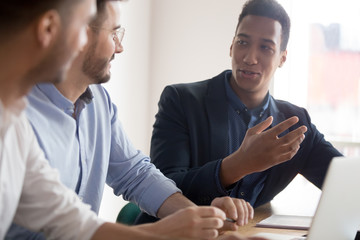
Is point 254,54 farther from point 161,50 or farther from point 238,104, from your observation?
point 161,50

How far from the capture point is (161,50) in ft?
13.6

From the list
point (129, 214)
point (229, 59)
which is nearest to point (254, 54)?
point (129, 214)

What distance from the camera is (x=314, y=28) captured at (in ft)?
13.0

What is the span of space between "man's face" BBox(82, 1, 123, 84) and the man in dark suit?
0.54 meters

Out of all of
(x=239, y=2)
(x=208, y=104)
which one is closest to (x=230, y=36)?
(x=239, y=2)

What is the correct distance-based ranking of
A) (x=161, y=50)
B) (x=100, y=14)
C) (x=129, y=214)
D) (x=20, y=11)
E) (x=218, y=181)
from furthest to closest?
(x=161, y=50), (x=129, y=214), (x=218, y=181), (x=100, y=14), (x=20, y=11)

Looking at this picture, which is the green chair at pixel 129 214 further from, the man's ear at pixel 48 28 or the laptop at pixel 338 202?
the man's ear at pixel 48 28

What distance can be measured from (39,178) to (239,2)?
9.53 feet

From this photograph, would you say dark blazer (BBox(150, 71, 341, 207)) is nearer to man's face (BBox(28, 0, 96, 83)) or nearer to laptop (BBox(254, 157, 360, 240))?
laptop (BBox(254, 157, 360, 240))

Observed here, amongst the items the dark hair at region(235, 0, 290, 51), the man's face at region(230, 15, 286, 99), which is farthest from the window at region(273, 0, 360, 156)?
the man's face at region(230, 15, 286, 99)

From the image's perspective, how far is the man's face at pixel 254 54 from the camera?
7.63ft

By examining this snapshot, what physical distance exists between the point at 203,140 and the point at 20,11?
1387mm

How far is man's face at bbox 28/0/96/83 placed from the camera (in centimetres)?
91

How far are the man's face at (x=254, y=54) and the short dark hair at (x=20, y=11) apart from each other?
1496 millimetres
